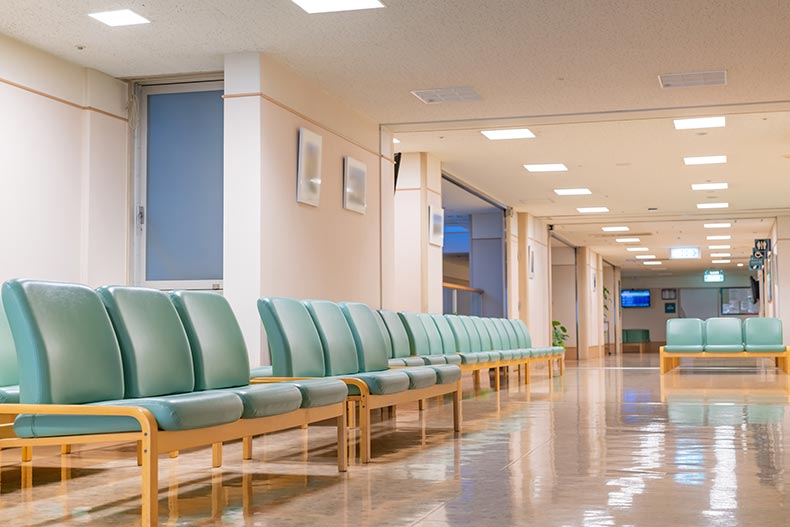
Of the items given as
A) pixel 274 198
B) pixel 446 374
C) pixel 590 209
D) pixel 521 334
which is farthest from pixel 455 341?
pixel 590 209

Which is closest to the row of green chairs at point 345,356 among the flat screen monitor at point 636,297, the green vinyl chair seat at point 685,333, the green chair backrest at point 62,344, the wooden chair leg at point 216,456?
the wooden chair leg at point 216,456

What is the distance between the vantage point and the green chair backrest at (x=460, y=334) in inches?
416

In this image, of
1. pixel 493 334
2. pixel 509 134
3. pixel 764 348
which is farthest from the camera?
pixel 764 348

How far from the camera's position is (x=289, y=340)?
5195 millimetres

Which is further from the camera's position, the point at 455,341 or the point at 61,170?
Result: the point at 455,341

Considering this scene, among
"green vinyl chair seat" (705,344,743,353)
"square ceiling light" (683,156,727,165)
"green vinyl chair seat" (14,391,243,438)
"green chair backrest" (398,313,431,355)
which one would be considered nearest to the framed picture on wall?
"green chair backrest" (398,313,431,355)

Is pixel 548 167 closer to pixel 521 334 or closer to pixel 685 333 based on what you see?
pixel 521 334

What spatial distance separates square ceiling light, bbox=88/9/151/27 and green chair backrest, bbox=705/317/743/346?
11.2 m

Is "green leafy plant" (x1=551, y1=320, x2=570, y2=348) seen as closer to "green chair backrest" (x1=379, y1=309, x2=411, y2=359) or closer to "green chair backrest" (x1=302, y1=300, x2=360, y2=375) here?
"green chair backrest" (x1=379, y1=309, x2=411, y2=359)

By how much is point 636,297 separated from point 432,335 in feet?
110

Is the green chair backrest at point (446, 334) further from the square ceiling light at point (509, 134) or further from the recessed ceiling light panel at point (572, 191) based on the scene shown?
the recessed ceiling light panel at point (572, 191)

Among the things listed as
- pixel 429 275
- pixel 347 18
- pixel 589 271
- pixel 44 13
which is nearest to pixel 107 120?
pixel 44 13

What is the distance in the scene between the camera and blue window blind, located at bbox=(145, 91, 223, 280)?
27.1 feet

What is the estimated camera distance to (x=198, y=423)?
3.43 m
